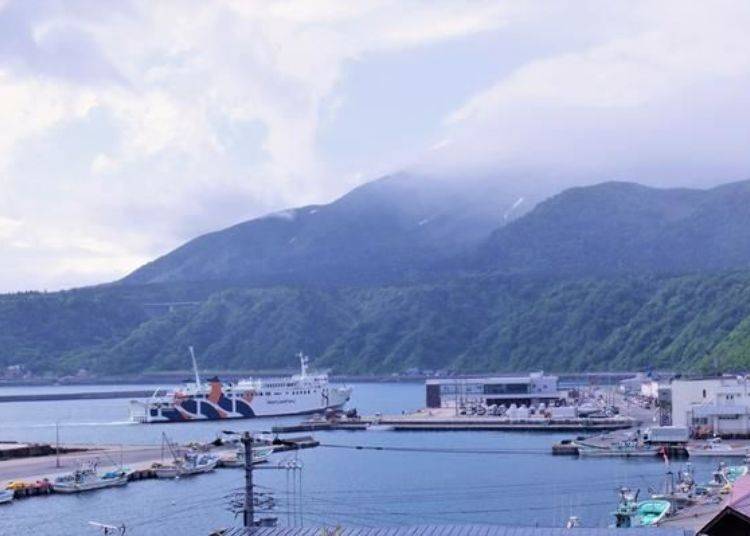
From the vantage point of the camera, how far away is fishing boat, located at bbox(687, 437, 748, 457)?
3581 cm

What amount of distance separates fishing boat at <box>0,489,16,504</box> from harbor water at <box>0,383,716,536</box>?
24 centimetres

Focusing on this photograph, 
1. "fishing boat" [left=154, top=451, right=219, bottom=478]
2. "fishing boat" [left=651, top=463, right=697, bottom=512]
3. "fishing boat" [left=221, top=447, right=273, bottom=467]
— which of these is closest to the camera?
"fishing boat" [left=651, top=463, right=697, bottom=512]

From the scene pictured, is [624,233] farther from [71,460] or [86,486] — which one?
[86,486]

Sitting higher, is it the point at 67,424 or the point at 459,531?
the point at 459,531

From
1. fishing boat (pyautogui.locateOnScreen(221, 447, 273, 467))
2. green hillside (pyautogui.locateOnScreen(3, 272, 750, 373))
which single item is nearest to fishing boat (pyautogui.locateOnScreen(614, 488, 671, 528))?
fishing boat (pyautogui.locateOnScreen(221, 447, 273, 467))

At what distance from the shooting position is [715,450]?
36.2 metres

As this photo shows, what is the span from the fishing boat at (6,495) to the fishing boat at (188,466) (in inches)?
186

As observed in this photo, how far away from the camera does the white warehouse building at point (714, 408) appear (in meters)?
40.5

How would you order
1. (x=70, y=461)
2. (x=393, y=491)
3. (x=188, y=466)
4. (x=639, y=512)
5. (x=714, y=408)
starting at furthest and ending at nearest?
(x=714, y=408), (x=70, y=461), (x=188, y=466), (x=393, y=491), (x=639, y=512)

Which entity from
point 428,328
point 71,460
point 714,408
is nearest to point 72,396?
point 428,328

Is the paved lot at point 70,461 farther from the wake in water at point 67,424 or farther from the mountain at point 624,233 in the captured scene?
the mountain at point 624,233

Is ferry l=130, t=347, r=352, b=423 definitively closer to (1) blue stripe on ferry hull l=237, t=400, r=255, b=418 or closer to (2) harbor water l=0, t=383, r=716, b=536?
(1) blue stripe on ferry hull l=237, t=400, r=255, b=418

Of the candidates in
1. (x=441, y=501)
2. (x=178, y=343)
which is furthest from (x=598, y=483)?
(x=178, y=343)

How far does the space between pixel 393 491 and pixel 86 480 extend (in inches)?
307
